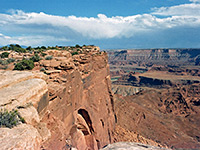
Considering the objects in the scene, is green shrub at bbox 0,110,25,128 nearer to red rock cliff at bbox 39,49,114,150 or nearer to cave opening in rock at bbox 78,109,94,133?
red rock cliff at bbox 39,49,114,150

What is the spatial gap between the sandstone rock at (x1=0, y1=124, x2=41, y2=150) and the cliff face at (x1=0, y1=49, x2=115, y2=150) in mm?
31

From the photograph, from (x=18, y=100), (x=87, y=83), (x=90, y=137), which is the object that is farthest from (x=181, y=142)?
(x=18, y=100)

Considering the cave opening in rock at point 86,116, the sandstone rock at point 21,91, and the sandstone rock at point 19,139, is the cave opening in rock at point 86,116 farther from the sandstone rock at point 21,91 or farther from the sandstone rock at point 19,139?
the sandstone rock at point 19,139

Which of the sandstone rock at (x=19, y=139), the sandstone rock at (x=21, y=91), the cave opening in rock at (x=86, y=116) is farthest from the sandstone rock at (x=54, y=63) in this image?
the sandstone rock at (x=19, y=139)

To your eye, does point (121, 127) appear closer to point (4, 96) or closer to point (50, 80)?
point (50, 80)

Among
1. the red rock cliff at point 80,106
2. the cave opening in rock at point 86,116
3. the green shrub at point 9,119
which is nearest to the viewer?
the green shrub at point 9,119

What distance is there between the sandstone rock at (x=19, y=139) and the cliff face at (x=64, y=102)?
0.03 meters

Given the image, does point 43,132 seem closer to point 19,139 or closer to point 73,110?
point 19,139

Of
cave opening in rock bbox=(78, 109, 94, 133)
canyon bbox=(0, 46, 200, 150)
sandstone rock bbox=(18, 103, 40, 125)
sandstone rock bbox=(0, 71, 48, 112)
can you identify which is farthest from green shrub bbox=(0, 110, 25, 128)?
cave opening in rock bbox=(78, 109, 94, 133)

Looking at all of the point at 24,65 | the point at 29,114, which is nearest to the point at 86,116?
the point at 24,65

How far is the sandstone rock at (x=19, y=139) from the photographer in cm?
490

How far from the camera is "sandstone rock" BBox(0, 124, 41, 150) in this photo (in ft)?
16.1

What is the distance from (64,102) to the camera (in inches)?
517

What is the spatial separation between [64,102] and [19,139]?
25.9ft
